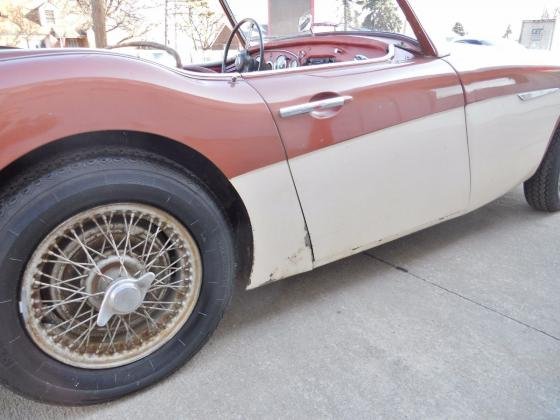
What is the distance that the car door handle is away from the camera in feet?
5.72

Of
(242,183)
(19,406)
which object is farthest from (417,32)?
(19,406)

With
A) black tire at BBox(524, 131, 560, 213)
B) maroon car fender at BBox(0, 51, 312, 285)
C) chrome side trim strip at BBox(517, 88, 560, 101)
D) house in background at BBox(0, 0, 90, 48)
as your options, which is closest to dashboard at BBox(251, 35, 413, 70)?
chrome side trim strip at BBox(517, 88, 560, 101)

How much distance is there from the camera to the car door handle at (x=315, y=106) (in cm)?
174

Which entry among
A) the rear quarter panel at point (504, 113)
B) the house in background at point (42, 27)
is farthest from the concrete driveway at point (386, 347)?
the house in background at point (42, 27)

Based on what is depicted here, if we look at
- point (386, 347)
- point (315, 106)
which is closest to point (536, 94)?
point (315, 106)

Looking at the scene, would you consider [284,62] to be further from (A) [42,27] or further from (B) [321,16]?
(A) [42,27]

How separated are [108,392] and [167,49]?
2.05 meters

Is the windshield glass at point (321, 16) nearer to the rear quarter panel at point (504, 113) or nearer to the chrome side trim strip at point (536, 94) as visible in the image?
the rear quarter panel at point (504, 113)

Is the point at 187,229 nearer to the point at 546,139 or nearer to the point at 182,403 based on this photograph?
the point at 182,403

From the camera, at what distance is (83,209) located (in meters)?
1.42

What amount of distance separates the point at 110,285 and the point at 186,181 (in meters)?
0.44

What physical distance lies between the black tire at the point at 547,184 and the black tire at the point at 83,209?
2.32 m

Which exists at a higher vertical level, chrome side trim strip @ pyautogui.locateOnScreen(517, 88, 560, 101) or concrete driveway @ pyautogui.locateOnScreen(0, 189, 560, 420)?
chrome side trim strip @ pyautogui.locateOnScreen(517, 88, 560, 101)

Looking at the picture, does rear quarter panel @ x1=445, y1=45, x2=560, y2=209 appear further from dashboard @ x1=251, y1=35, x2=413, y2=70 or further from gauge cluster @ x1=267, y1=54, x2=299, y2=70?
gauge cluster @ x1=267, y1=54, x2=299, y2=70
